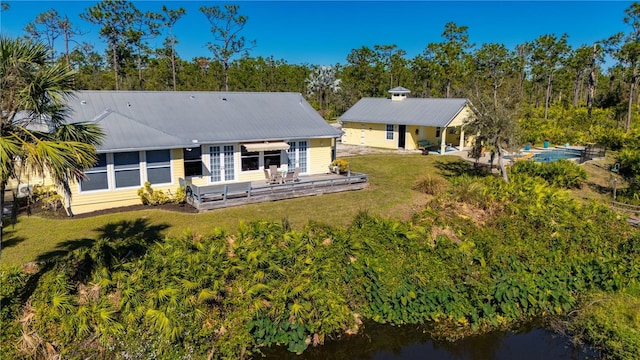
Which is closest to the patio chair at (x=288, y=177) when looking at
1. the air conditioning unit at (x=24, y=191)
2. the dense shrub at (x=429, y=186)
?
the dense shrub at (x=429, y=186)

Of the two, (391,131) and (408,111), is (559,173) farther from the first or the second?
(391,131)

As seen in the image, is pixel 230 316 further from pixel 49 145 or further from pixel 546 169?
pixel 546 169

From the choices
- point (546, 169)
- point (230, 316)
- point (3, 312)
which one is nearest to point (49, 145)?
point (3, 312)

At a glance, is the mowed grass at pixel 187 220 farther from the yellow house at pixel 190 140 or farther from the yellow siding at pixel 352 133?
the yellow siding at pixel 352 133

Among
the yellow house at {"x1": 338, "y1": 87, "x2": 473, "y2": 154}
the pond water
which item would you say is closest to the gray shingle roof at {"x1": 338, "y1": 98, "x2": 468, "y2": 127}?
the yellow house at {"x1": 338, "y1": 87, "x2": 473, "y2": 154}

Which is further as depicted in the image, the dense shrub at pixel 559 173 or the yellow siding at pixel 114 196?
the dense shrub at pixel 559 173

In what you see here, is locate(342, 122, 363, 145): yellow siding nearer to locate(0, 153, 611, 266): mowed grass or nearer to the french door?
locate(0, 153, 611, 266): mowed grass
